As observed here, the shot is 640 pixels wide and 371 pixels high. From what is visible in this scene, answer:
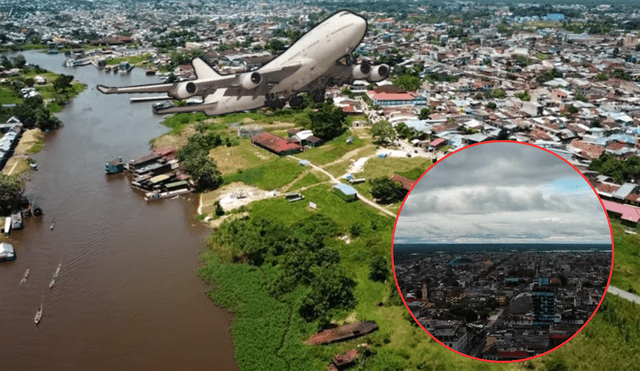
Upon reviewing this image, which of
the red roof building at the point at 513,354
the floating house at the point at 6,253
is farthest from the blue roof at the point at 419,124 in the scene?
the red roof building at the point at 513,354

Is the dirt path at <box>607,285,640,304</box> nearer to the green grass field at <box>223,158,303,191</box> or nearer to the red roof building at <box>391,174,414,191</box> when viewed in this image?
the red roof building at <box>391,174,414,191</box>

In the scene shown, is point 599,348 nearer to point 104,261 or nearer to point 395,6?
point 104,261

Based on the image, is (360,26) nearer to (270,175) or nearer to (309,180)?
(309,180)

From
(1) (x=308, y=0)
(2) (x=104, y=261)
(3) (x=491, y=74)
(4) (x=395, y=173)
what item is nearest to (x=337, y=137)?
(4) (x=395, y=173)

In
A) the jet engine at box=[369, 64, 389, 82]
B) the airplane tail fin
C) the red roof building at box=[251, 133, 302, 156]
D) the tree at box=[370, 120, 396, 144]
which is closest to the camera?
the airplane tail fin

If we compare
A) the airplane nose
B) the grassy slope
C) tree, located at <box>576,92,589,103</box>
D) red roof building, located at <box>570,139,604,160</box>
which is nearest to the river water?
the grassy slope

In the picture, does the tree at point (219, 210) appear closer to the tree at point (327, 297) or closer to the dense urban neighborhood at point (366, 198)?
the dense urban neighborhood at point (366, 198)
